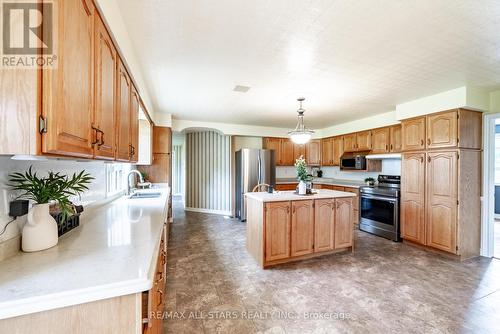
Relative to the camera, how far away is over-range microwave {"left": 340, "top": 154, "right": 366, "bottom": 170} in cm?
473

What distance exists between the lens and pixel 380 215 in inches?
161

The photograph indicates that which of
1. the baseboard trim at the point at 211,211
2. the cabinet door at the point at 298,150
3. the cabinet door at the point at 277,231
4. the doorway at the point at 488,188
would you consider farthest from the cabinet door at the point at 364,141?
the baseboard trim at the point at 211,211

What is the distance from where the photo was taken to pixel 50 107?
2.49ft

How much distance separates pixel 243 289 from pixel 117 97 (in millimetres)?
2159

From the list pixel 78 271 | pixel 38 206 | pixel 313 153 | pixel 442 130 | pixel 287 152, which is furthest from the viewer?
pixel 313 153

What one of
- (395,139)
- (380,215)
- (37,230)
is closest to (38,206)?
(37,230)

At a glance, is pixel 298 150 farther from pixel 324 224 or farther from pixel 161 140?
pixel 161 140

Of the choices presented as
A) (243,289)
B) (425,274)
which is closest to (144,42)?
(243,289)

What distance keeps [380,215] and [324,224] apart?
1740 mm

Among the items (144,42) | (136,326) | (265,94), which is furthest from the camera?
(265,94)

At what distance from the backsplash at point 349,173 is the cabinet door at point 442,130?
1130mm

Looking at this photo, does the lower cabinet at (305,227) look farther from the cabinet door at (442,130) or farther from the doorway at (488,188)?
the doorway at (488,188)

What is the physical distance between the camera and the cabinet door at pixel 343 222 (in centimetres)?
318

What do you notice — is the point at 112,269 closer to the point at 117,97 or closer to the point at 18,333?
the point at 18,333
